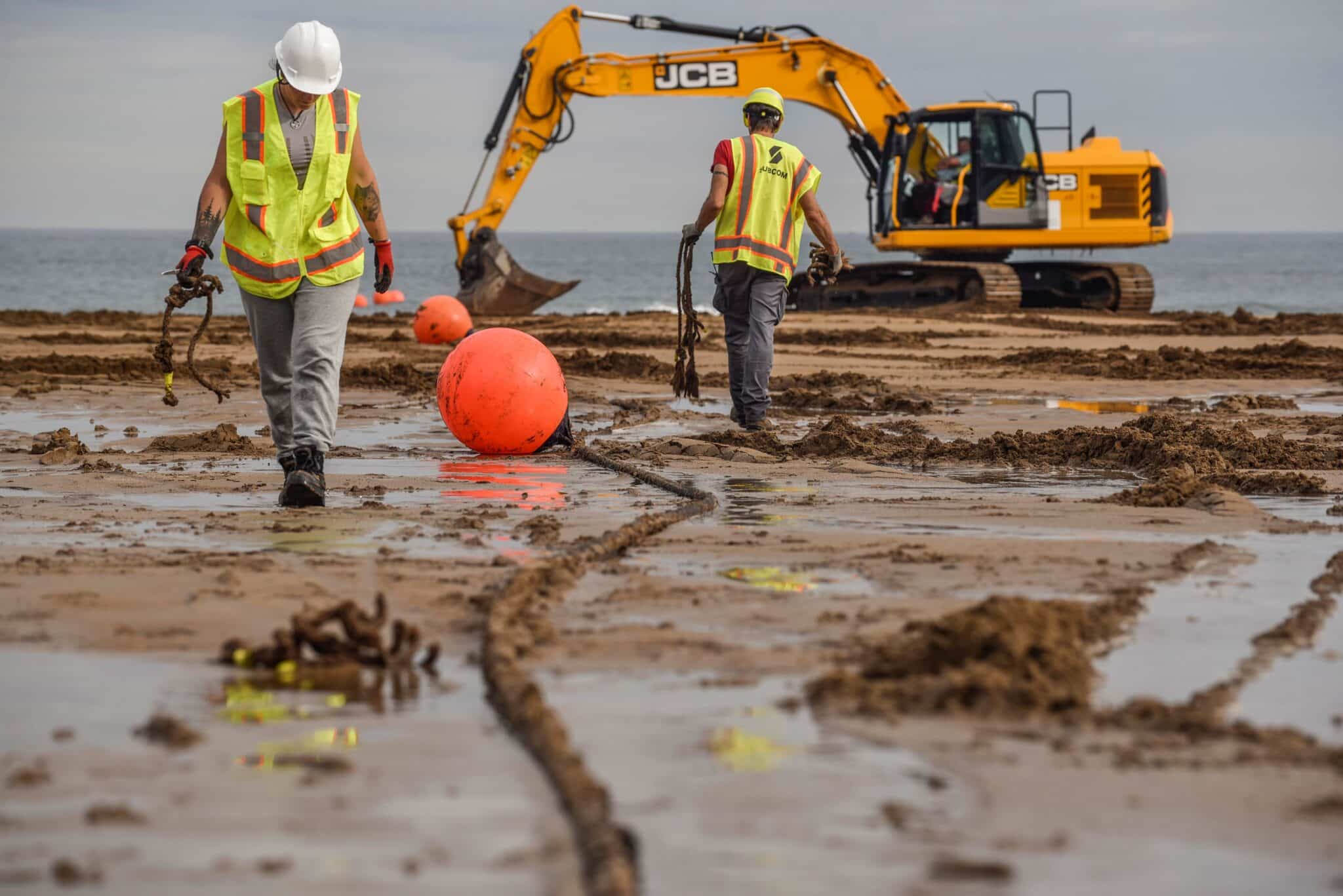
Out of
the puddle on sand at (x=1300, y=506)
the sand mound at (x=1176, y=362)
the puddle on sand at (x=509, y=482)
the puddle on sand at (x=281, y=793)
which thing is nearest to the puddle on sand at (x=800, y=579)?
the puddle on sand at (x=281, y=793)

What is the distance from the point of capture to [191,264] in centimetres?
717

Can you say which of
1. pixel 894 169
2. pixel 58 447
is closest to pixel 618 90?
pixel 894 169

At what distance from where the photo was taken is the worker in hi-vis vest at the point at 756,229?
9906mm

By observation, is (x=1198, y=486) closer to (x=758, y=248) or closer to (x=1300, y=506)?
(x=1300, y=506)

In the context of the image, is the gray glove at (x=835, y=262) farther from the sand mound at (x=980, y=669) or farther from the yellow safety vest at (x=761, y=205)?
the sand mound at (x=980, y=669)

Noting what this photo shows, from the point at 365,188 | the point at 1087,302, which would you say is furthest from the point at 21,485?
the point at 1087,302

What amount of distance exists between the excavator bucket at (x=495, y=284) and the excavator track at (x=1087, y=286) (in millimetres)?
8075

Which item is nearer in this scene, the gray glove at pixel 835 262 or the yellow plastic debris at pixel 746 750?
the yellow plastic debris at pixel 746 750

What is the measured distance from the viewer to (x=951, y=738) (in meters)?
3.44

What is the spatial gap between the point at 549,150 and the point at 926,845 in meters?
20.4

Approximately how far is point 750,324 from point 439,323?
10.3 meters

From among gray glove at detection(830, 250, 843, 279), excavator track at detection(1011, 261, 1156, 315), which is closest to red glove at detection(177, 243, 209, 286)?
gray glove at detection(830, 250, 843, 279)

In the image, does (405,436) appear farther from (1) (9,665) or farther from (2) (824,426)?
(1) (9,665)

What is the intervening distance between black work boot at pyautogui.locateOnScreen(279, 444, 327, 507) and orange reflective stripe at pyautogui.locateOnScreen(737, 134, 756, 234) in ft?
12.0
